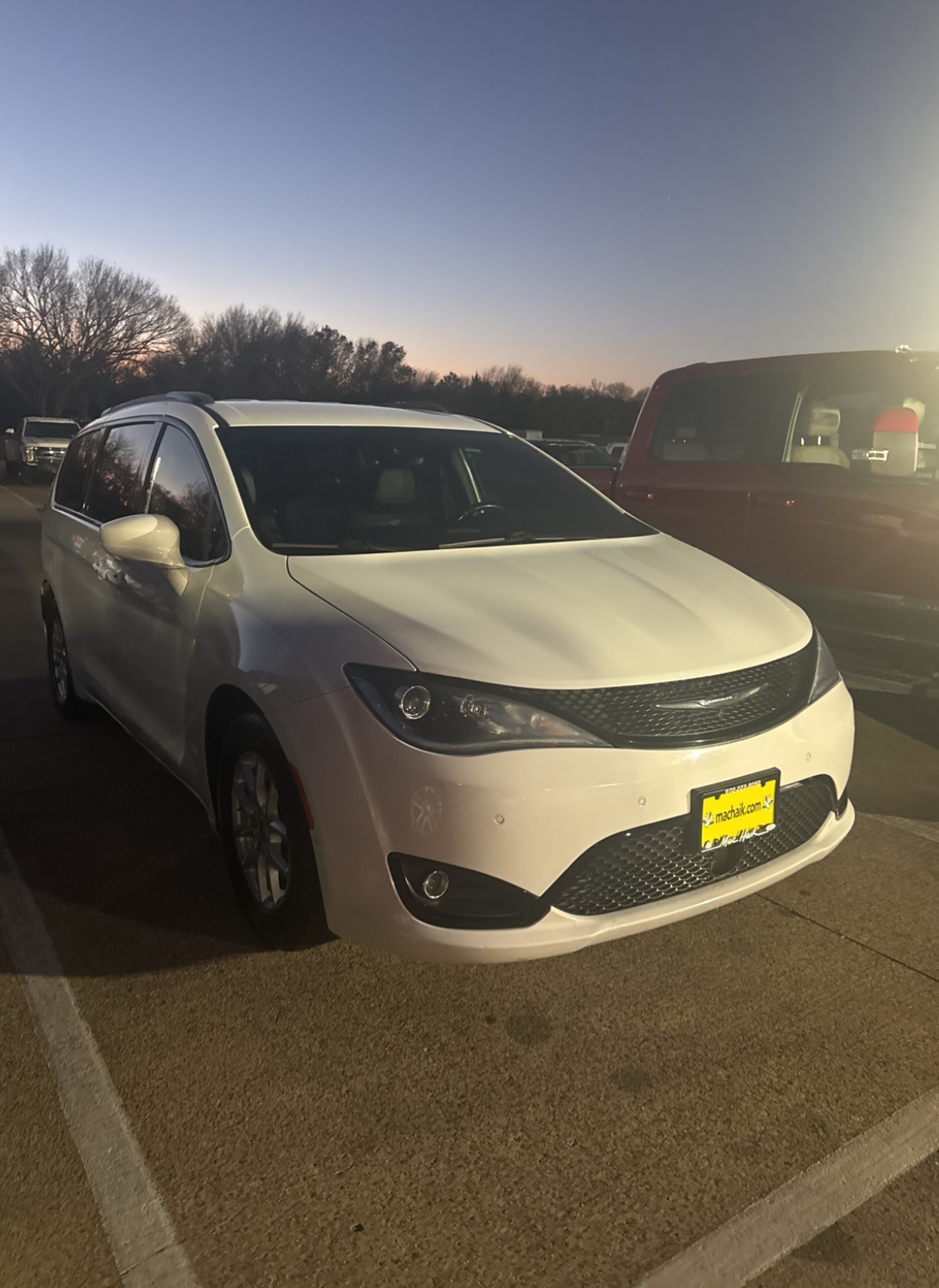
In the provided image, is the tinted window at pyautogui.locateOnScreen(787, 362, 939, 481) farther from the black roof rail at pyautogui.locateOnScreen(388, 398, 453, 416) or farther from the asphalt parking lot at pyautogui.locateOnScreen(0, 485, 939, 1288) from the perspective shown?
the asphalt parking lot at pyautogui.locateOnScreen(0, 485, 939, 1288)

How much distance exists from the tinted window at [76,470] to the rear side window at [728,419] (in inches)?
134

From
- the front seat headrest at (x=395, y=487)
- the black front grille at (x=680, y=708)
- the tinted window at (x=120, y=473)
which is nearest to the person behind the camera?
the black front grille at (x=680, y=708)

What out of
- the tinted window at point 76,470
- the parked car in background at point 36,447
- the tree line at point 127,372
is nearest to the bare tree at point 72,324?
the tree line at point 127,372

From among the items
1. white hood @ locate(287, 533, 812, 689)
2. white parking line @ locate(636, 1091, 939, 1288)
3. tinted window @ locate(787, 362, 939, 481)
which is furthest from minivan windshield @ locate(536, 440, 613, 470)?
white parking line @ locate(636, 1091, 939, 1288)

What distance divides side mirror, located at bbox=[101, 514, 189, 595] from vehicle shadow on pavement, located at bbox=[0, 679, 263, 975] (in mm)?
1063

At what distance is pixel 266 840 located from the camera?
10.3 feet

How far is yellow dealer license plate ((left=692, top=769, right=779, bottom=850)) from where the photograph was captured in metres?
2.75

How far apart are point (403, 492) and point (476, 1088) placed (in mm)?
2254

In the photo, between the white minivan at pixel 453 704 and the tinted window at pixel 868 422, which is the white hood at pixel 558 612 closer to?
the white minivan at pixel 453 704

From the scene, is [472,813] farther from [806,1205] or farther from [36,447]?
[36,447]

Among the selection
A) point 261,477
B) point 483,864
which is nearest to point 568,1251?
point 483,864

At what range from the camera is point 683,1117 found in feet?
8.30

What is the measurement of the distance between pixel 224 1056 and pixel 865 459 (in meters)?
4.66

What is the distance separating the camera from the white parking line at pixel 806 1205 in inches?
81.0
